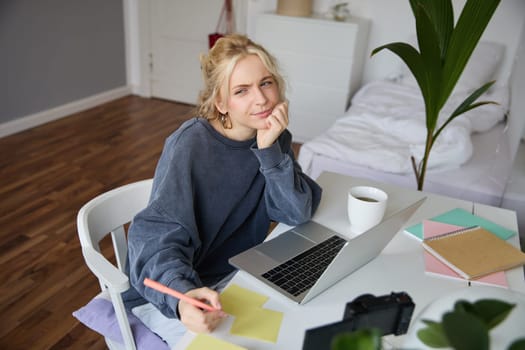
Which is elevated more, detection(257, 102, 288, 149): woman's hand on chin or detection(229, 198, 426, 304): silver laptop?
detection(257, 102, 288, 149): woman's hand on chin

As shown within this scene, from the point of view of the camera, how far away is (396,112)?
284 cm

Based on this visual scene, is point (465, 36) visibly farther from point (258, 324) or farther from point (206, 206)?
point (258, 324)

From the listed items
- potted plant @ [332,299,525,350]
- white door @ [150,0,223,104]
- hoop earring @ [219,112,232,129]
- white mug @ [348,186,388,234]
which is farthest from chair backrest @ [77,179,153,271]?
white door @ [150,0,223,104]

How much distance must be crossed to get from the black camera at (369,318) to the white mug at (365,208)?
487mm

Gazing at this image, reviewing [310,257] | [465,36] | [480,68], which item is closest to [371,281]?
[310,257]

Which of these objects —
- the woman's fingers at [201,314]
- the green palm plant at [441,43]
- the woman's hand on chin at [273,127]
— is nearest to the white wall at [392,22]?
the green palm plant at [441,43]

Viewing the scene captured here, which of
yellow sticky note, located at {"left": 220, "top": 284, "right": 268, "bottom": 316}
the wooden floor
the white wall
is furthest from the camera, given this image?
the white wall

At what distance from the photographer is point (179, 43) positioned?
4.53m

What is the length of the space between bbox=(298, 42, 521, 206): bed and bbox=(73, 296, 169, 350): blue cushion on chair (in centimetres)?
142

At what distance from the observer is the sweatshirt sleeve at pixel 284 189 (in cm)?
118

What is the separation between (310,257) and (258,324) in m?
0.27

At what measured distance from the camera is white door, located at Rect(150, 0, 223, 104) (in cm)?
435

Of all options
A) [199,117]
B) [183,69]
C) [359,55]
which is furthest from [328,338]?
[183,69]

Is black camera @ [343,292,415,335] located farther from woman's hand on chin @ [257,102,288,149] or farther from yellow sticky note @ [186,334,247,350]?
woman's hand on chin @ [257,102,288,149]
